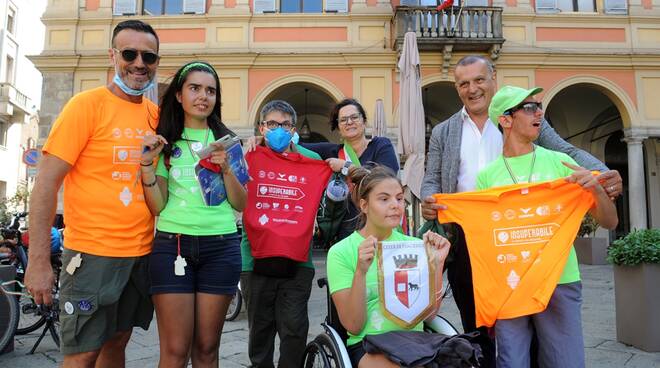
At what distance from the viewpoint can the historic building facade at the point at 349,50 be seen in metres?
13.2

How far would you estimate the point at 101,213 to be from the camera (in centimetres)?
216

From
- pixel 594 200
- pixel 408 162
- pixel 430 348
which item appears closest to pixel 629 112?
pixel 408 162

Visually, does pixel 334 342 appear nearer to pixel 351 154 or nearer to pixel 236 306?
pixel 351 154

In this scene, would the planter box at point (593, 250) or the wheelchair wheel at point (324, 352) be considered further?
the planter box at point (593, 250)

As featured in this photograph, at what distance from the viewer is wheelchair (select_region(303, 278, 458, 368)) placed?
2008 mm

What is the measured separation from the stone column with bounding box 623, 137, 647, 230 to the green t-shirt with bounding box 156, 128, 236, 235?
13.8m

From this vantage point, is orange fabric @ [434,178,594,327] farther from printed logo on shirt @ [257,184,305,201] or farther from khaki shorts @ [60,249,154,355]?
khaki shorts @ [60,249,154,355]

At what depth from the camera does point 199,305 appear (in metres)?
2.24

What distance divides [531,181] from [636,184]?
13014 millimetres

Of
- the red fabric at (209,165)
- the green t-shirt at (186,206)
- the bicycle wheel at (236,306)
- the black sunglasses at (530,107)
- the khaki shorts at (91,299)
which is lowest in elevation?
the bicycle wheel at (236,306)

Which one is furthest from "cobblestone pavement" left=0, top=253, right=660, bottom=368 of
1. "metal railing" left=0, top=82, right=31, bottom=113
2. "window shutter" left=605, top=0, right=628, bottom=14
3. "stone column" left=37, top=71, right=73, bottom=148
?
"metal railing" left=0, top=82, right=31, bottom=113

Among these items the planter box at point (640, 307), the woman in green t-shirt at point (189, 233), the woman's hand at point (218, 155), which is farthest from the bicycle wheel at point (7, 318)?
the planter box at point (640, 307)

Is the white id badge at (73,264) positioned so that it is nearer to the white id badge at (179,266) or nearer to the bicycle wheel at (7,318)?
the white id badge at (179,266)

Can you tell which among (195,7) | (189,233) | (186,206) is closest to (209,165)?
(186,206)
